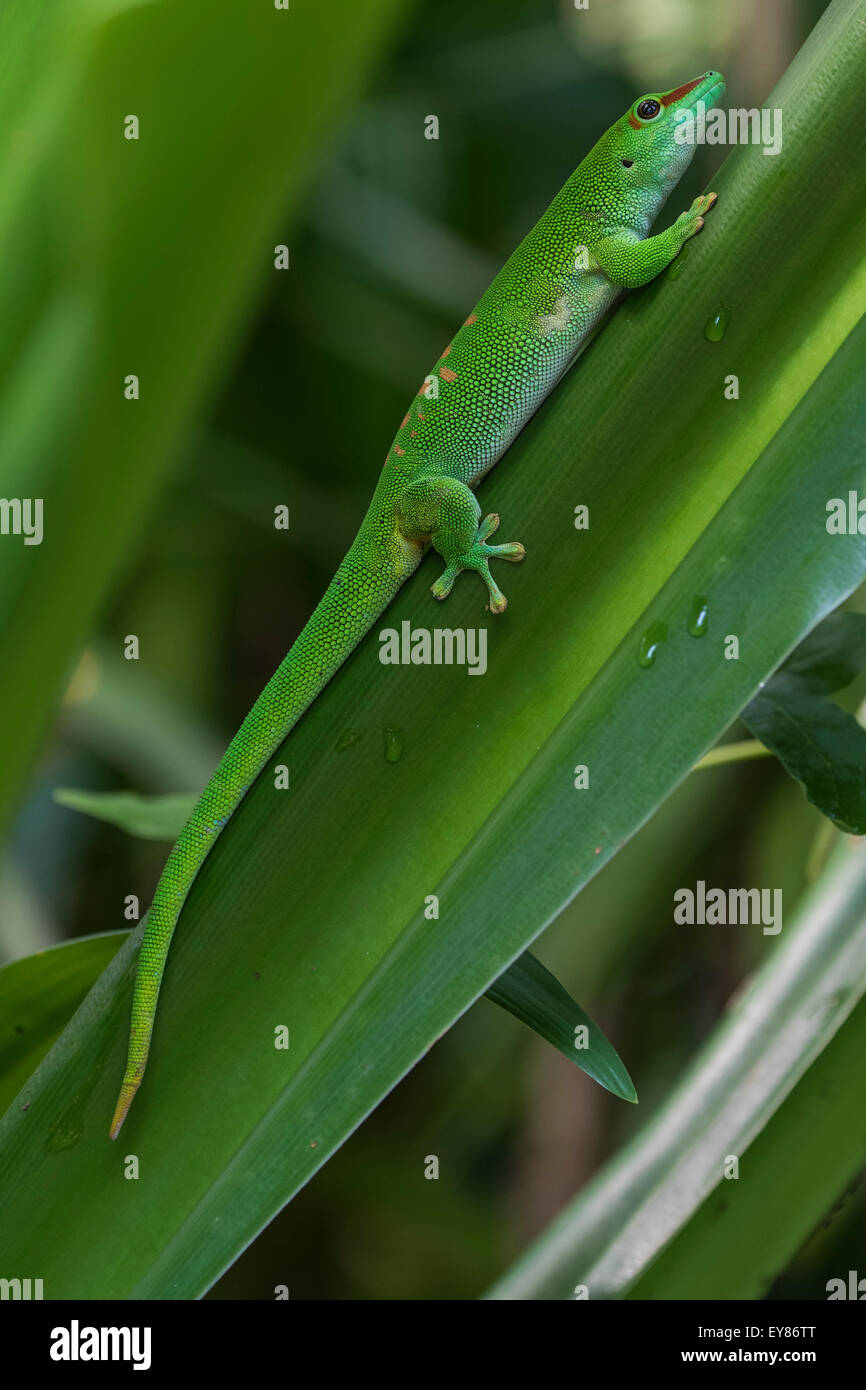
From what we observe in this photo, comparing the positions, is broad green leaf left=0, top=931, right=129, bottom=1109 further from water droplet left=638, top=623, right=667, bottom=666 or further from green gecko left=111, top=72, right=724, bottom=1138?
water droplet left=638, top=623, right=667, bottom=666

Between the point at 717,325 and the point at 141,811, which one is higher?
the point at 717,325

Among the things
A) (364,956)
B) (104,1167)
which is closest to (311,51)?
(364,956)

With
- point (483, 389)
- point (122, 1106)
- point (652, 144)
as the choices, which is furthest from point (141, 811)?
point (652, 144)

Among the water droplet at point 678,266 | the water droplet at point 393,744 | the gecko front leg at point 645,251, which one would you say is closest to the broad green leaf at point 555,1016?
the water droplet at point 393,744

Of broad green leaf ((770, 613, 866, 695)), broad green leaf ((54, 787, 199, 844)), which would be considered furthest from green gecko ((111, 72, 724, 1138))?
broad green leaf ((770, 613, 866, 695))

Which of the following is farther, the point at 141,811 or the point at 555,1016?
the point at 141,811

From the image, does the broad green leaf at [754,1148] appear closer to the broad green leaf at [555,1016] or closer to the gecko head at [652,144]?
the broad green leaf at [555,1016]

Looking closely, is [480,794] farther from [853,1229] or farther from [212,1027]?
[853,1229]

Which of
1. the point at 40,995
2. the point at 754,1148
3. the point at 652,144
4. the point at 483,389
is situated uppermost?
the point at 652,144

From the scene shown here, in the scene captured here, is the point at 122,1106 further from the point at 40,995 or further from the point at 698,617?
the point at 698,617
